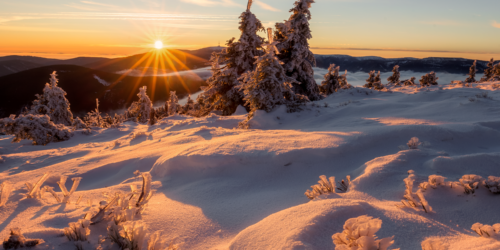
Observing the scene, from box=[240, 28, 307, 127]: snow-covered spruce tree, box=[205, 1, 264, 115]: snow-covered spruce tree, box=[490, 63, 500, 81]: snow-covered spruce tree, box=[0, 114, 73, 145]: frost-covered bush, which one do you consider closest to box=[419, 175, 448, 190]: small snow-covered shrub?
box=[240, 28, 307, 127]: snow-covered spruce tree

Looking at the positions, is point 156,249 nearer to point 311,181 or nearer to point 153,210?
point 153,210

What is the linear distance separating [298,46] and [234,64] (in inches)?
166

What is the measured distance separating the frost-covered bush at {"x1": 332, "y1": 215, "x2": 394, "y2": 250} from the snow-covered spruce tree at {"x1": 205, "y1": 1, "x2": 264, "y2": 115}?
1292 centimetres

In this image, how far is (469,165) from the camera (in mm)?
2600

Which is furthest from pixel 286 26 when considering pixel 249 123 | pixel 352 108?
pixel 249 123

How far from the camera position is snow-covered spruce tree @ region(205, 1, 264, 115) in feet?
45.9

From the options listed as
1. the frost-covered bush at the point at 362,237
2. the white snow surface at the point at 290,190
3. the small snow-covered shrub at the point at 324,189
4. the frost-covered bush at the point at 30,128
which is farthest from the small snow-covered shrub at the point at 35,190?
the frost-covered bush at the point at 30,128

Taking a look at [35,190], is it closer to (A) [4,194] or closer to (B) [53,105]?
(A) [4,194]

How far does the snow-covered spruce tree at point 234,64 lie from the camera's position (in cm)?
1400

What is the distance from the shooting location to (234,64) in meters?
14.7

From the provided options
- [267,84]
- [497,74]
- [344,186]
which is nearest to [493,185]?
[344,186]

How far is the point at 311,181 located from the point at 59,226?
2.58 metres

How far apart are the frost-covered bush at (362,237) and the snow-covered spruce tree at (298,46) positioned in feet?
45.8

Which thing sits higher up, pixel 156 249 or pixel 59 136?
pixel 156 249
